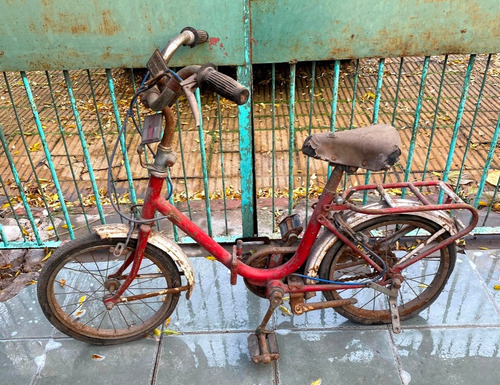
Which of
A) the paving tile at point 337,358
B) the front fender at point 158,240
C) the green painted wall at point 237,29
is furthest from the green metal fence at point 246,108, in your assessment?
the paving tile at point 337,358

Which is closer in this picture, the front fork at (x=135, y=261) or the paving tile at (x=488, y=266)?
the front fork at (x=135, y=261)

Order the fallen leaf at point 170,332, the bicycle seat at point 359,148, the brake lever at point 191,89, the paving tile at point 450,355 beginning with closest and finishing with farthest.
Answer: the brake lever at point 191,89 < the bicycle seat at point 359,148 < the paving tile at point 450,355 < the fallen leaf at point 170,332

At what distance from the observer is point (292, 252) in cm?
254

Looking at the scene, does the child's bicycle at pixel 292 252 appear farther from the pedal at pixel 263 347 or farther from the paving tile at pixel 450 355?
the paving tile at pixel 450 355

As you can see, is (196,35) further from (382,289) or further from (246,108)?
(382,289)

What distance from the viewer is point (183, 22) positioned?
2438mm

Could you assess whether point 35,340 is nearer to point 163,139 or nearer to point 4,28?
point 163,139

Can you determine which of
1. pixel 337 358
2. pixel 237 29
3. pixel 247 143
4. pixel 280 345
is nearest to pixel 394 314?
pixel 337 358

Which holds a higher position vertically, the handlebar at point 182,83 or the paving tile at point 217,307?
the handlebar at point 182,83

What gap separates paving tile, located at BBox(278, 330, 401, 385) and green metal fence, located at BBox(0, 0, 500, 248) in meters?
0.92

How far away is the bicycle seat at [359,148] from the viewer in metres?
2.08

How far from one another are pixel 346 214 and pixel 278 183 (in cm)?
226

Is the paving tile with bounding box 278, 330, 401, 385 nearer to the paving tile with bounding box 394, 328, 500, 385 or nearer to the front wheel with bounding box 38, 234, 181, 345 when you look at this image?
the paving tile with bounding box 394, 328, 500, 385

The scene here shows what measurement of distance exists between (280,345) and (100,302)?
4.01 ft
